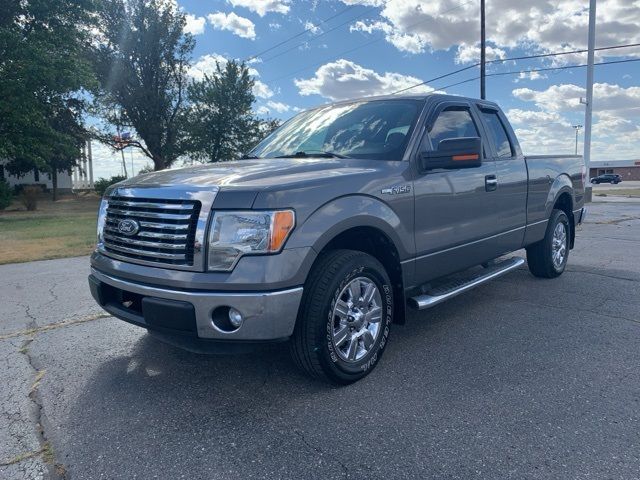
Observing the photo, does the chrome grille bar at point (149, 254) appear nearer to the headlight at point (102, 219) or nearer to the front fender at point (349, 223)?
the headlight at point (102, 219)

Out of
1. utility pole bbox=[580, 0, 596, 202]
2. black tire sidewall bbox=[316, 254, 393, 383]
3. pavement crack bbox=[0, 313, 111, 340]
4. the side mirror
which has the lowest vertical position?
pavement crack bbox=[0, 313, 111, 340]

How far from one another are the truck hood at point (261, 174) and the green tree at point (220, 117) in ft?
105

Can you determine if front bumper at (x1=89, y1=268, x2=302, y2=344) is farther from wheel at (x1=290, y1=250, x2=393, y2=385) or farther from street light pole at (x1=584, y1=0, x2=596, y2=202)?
street light pole at (x1=584, y1=0, x2=596, y2=202)

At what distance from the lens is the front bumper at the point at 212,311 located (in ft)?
8.90

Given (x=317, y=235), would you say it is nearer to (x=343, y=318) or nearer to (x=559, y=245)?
(x=343, y=318)

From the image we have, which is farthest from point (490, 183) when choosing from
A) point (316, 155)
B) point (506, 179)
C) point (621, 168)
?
point (621, 168)

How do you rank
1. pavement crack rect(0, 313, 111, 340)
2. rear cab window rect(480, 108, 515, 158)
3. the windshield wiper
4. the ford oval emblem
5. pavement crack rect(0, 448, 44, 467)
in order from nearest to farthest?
1. pavement crack rect(0, 448, 44, 467)
2. the ford oval emblem
3. the windshield wiper
4. pavement crack rect(0, 313, 111, 340)
5. rear cab window rect(480, 108, 515, 158)

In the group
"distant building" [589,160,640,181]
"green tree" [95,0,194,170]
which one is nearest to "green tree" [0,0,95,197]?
"green tree" [95,0,194,170]

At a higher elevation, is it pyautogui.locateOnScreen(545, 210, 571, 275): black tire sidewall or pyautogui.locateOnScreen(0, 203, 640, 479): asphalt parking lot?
pyautogui.locateOnScreen(545, 210, 571, 275): black tire sidewall

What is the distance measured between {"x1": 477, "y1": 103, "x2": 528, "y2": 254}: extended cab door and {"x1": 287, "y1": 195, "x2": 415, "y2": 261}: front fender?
5.23 ft

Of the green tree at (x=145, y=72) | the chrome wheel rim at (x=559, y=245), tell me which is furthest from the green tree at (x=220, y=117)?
the chrome wheel rim at (x=559, y=245)

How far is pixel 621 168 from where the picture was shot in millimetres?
89250

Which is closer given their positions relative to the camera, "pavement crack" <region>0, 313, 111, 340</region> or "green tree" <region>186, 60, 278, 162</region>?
"pavement crack" <region>0, 313, 111, 340</region>

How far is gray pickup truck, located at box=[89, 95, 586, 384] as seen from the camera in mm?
2758
